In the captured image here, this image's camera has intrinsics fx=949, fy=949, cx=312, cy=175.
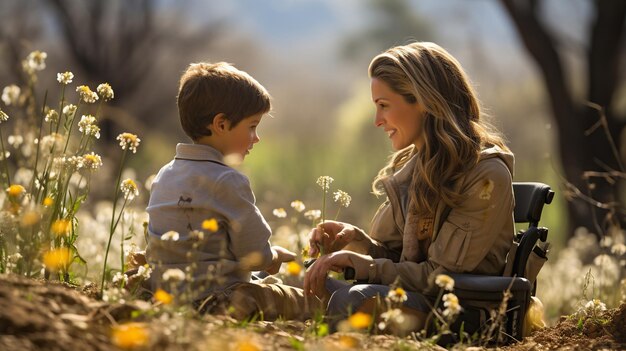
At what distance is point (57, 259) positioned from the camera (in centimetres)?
365

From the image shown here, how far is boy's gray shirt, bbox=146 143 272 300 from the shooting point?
419 cm

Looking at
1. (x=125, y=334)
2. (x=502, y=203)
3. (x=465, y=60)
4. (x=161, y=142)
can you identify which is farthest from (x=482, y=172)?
(x=465, y=60)

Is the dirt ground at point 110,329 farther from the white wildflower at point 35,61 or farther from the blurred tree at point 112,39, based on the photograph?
the blurred tree at point 112,39

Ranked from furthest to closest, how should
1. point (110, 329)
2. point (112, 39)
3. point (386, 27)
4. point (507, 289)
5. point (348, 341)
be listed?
point (386, 27), point (112, 39), point (507, 289), point (348, 341), point (110, 329)

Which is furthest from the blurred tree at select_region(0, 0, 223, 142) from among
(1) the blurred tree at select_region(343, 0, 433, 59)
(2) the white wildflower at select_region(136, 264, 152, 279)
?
(1) the blurred tree at select_region(343, 0, 433, 59)

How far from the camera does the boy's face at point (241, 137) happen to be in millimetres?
4449

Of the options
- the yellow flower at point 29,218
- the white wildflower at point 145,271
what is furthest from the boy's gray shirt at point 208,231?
the yellow flower at point 29,218

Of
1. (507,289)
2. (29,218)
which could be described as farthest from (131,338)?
(507,289)

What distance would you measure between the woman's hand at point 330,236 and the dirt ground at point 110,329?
0.69 meters

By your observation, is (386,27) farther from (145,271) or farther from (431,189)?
(145,271)

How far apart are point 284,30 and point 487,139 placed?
172 metres

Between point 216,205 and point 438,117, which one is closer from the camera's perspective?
point 216,205

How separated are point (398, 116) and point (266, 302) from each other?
112cm

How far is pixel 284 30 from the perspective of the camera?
17462cm
